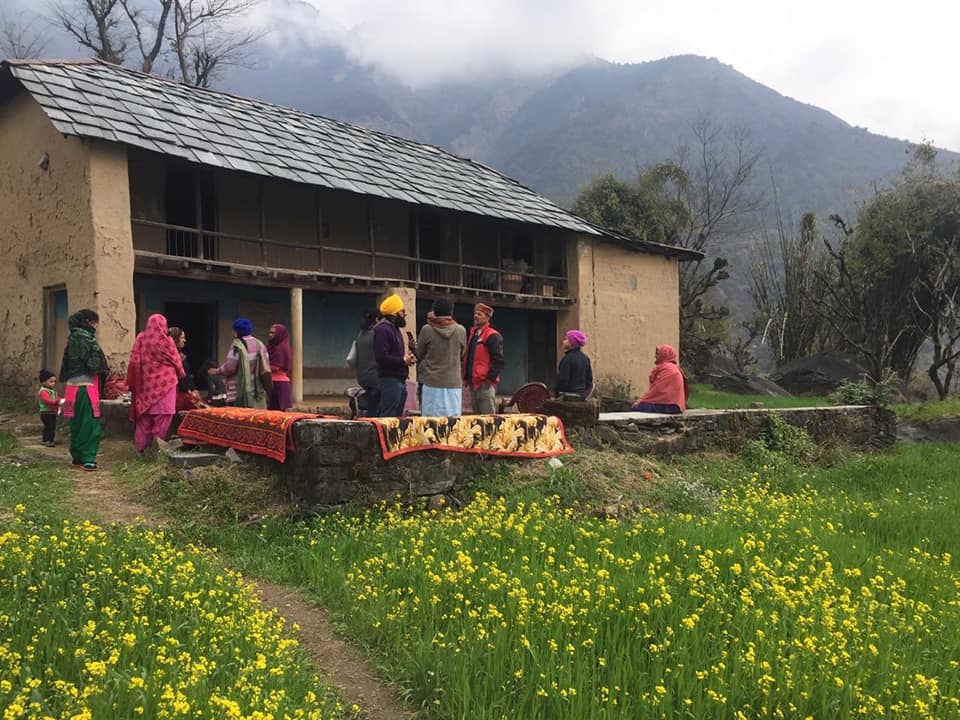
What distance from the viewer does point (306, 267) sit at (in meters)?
14.1

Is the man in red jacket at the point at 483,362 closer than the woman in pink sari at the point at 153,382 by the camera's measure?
No

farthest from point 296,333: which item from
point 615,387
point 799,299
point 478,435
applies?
point 799,299

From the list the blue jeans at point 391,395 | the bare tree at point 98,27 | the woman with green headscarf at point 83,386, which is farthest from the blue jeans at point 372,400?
the bare tree at point 98,27

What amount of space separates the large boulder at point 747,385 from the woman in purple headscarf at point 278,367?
15.0 m

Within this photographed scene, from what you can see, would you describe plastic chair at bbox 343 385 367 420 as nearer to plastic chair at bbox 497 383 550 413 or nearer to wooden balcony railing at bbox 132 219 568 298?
plastic chair at bbox 497 383 550 413

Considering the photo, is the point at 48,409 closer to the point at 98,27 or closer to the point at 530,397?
the point at 530,397

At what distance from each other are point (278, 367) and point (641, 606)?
545cm

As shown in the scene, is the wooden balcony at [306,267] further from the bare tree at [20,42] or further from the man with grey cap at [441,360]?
the bare tree at [20,42]

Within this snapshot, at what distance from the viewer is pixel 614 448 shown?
22.7 ft

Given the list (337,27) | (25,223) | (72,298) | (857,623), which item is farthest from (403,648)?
→ (337,27)

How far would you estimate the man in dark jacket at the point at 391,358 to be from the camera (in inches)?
234

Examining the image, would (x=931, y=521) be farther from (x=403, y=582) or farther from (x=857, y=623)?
(x=403, y=582)

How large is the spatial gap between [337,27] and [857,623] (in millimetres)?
189676

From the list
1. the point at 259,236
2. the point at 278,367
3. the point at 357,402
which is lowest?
the point at 357,402
